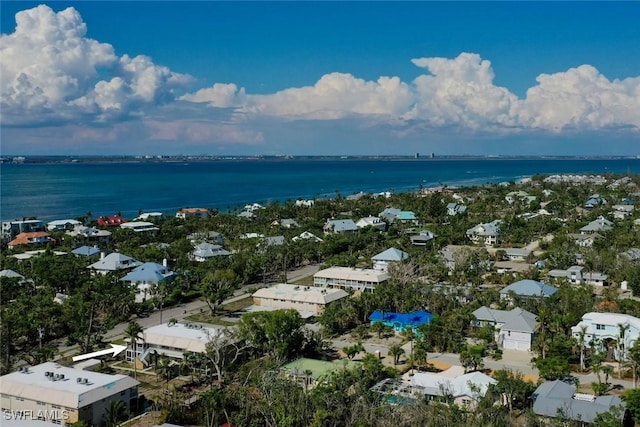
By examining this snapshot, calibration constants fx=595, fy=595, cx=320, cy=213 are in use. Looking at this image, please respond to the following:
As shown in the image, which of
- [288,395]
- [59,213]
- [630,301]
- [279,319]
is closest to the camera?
[288,395]

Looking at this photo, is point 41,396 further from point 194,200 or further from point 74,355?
point 194,200

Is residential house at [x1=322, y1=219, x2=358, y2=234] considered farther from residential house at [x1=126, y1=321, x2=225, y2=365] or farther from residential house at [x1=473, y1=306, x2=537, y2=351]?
residential house at [x1=126, y1=321, x2=225, y2=365]

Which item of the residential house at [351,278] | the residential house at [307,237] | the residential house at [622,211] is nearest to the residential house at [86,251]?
the residential house at [307,237]

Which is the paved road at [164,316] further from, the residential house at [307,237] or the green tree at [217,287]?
the residential house at [307,237]

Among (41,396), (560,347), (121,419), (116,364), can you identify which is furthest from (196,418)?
(560,347)

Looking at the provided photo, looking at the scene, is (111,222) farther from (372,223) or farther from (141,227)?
(372,223)

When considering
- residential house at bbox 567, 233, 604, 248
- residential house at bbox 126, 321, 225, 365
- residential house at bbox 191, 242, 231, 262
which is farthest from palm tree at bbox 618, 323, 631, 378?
residential house at bbox 191, 242, 231, 262
